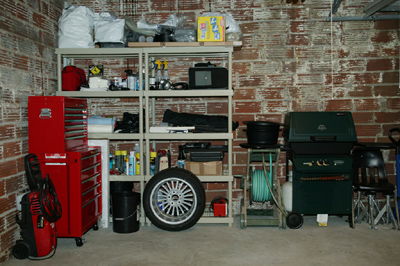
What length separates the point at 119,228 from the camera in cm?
425

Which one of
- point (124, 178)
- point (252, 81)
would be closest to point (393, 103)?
point (252, 81)

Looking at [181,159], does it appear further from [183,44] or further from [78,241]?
[78,241]

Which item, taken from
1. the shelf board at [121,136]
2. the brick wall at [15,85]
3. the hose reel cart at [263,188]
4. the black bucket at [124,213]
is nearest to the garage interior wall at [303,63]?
the hose reel cart at [263,188]

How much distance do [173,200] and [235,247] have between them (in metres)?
1.01

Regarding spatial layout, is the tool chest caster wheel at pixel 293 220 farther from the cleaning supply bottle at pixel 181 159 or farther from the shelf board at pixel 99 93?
the shelf board at pixel 99 93

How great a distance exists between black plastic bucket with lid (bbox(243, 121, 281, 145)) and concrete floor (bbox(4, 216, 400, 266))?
106 centimetres

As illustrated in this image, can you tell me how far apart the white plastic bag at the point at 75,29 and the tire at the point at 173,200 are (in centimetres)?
190

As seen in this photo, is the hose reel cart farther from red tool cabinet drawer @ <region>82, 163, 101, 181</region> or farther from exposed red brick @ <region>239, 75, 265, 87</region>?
red tool cabinet drawer @ <region>82, 163, 101, 181</region>

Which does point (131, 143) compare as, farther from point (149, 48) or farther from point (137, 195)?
point (149, 48)

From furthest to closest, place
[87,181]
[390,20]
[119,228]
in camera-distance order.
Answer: [390,20] < [119,228] < [87,181]

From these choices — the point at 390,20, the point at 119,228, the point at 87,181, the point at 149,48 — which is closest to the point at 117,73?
the point at 149,48

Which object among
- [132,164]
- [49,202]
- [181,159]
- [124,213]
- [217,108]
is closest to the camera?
[49,202]

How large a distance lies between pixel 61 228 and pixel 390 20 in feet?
16.1

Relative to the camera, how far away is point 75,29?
4445mm
